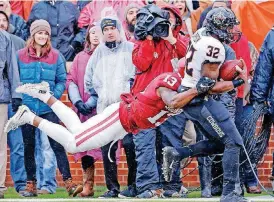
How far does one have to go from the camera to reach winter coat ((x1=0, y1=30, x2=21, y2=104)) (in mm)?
13906

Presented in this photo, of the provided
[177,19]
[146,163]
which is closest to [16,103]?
[146,163]

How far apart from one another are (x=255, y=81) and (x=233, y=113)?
0.90 m

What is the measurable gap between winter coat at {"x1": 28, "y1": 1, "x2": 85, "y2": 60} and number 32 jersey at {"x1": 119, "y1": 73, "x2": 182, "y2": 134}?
11.7 feet

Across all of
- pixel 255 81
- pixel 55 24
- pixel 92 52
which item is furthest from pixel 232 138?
pixel 55 24

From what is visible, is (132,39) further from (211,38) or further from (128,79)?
(211,38)

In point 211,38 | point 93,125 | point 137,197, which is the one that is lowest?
point 137,197

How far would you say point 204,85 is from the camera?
11.3 metres

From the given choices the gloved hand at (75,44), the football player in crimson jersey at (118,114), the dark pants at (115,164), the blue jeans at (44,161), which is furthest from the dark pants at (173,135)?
the gloved hand at (75,44)

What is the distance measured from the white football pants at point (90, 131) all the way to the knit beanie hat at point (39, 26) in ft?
7.04

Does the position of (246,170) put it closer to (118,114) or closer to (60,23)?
(118,114)

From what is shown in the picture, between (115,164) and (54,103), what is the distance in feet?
4.70

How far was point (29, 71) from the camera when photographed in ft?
46.6

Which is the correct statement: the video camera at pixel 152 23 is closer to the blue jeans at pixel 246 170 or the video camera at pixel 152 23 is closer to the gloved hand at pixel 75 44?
the blue jeans at pixel 246 170

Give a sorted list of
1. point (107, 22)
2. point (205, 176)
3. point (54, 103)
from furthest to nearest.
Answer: point (107, 22) < point (205, 176) < point (54, 103)
